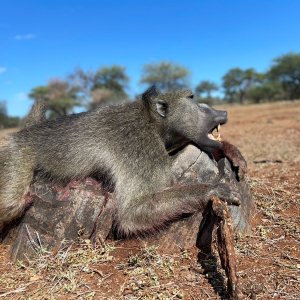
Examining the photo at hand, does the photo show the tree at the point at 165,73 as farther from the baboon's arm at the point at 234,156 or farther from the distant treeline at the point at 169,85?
the baboon's arm at the point at 234,156

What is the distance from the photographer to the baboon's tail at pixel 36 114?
454 centimetres

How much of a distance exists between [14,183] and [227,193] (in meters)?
1.84

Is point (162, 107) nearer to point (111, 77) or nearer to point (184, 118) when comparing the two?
point (184, 118)

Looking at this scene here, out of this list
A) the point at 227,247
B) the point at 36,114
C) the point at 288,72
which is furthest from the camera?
the point at 288,72

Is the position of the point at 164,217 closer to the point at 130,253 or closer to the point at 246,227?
the point at 130,253

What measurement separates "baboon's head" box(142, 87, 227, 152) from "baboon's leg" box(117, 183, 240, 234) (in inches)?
23.1

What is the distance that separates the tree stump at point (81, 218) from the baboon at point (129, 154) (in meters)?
0.11

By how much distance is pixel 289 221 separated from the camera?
12.4 feet

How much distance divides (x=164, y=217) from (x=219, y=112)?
45.7 inches

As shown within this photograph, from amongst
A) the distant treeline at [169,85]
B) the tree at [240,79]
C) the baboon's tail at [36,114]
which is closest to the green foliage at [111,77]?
the distant treeline at [169,85]

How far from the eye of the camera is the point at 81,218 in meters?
3.50

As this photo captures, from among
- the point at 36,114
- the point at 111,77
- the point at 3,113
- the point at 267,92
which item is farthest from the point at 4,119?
Result: the point at 36,114

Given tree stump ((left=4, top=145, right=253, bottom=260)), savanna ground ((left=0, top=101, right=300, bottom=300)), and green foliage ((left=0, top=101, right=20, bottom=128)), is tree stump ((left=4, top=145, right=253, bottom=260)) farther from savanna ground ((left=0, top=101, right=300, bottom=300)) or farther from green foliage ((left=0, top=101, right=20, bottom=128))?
green foliage ((left=0, top=101, right=20, bottom=128))

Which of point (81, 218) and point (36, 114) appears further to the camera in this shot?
point (36, 114)
